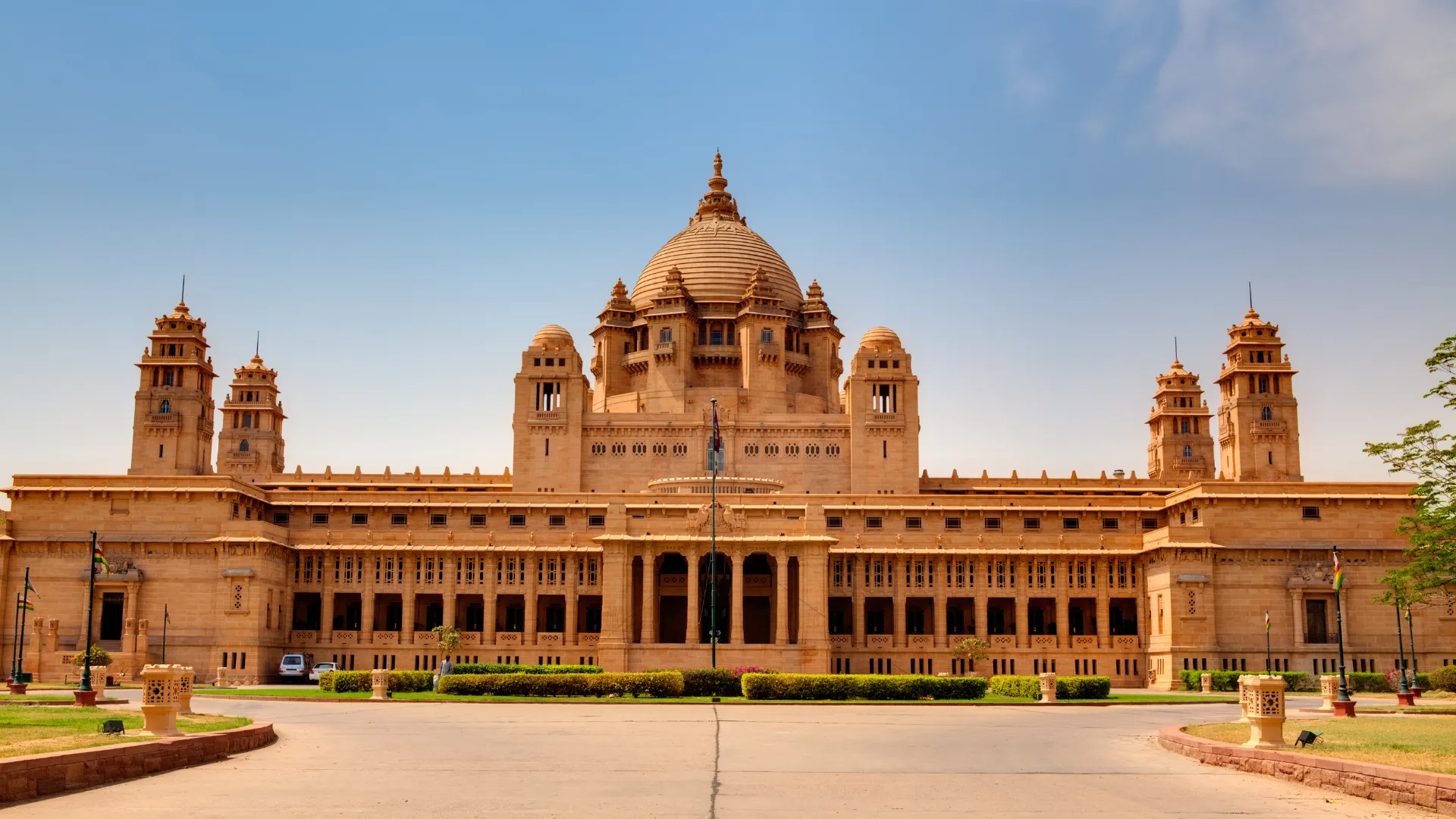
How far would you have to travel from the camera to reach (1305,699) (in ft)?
204

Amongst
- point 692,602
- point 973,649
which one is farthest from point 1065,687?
point 692,602

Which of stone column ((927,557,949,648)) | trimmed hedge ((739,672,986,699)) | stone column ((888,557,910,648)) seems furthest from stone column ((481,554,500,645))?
trimmed hedge ((739,672,986,699))

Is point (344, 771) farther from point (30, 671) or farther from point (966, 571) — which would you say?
point (966, 571)

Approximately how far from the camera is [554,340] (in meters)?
102

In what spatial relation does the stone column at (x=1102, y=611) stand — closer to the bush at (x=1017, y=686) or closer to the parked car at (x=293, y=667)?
the bush at (x=1017, y=686)

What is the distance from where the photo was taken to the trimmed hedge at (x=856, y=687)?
55719mm

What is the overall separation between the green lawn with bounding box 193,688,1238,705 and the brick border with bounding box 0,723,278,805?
2138 centimetres

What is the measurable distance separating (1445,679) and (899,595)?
28.7 m

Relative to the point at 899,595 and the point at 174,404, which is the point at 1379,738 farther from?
the point at 174,404

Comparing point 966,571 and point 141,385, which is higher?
point 141,385

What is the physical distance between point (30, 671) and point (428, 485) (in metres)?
33.8

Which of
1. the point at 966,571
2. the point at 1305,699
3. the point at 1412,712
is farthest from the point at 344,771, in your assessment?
the point at 966,571

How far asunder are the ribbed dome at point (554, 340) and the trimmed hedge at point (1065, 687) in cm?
4979

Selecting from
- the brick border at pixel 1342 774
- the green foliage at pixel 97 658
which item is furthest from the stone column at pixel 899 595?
the brick border at pixel 1342 774
